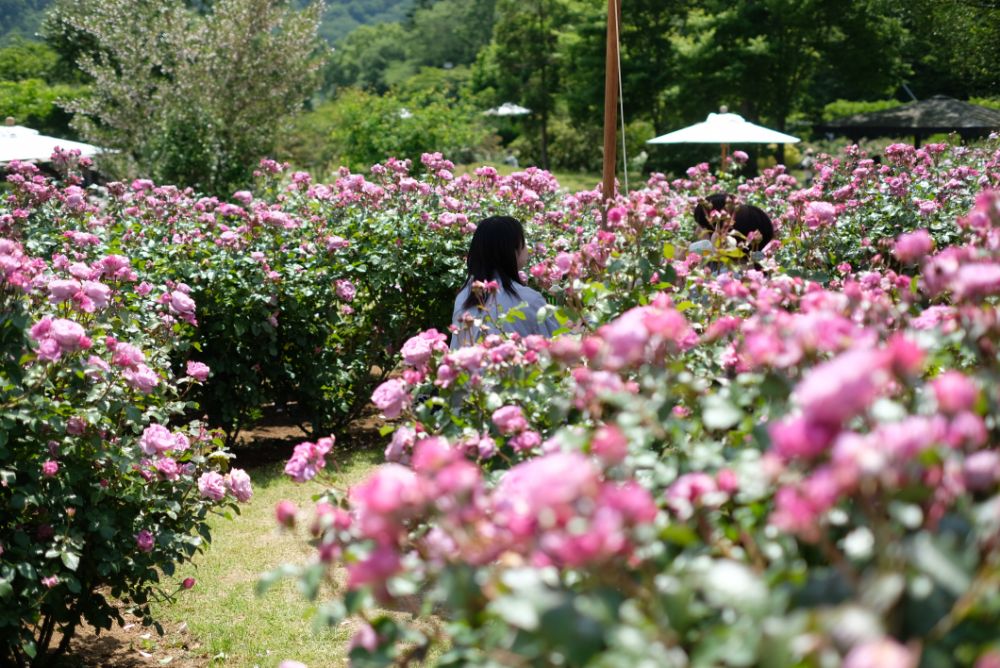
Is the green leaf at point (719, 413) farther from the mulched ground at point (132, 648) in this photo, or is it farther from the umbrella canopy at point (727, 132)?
the umbrella canopy at point (727, 132)

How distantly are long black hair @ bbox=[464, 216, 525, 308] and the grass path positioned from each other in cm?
103

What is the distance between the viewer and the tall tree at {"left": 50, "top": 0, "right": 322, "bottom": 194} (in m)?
12.6

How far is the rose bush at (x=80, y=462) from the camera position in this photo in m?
2.66

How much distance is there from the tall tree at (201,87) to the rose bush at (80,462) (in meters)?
9.64

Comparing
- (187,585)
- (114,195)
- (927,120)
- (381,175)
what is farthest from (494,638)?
(927,120)

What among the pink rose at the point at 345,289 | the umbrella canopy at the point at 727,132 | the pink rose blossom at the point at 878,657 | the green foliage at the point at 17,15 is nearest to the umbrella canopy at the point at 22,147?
the pink rose at the point at 345,289

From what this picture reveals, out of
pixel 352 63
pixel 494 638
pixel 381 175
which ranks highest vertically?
pixel 494 638

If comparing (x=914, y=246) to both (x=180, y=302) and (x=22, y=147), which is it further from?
(x=22, y=147)

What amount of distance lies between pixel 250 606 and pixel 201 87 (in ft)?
35.4

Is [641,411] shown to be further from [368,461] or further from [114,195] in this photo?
[114,195]

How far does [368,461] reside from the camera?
6016 mm

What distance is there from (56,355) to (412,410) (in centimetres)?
101

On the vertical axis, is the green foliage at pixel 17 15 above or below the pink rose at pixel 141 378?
below

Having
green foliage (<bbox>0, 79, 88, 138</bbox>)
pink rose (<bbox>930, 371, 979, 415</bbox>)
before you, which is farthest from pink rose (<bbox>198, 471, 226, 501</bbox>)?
green foliage (<bbox>0, 79, 88, 138</bbox>)
